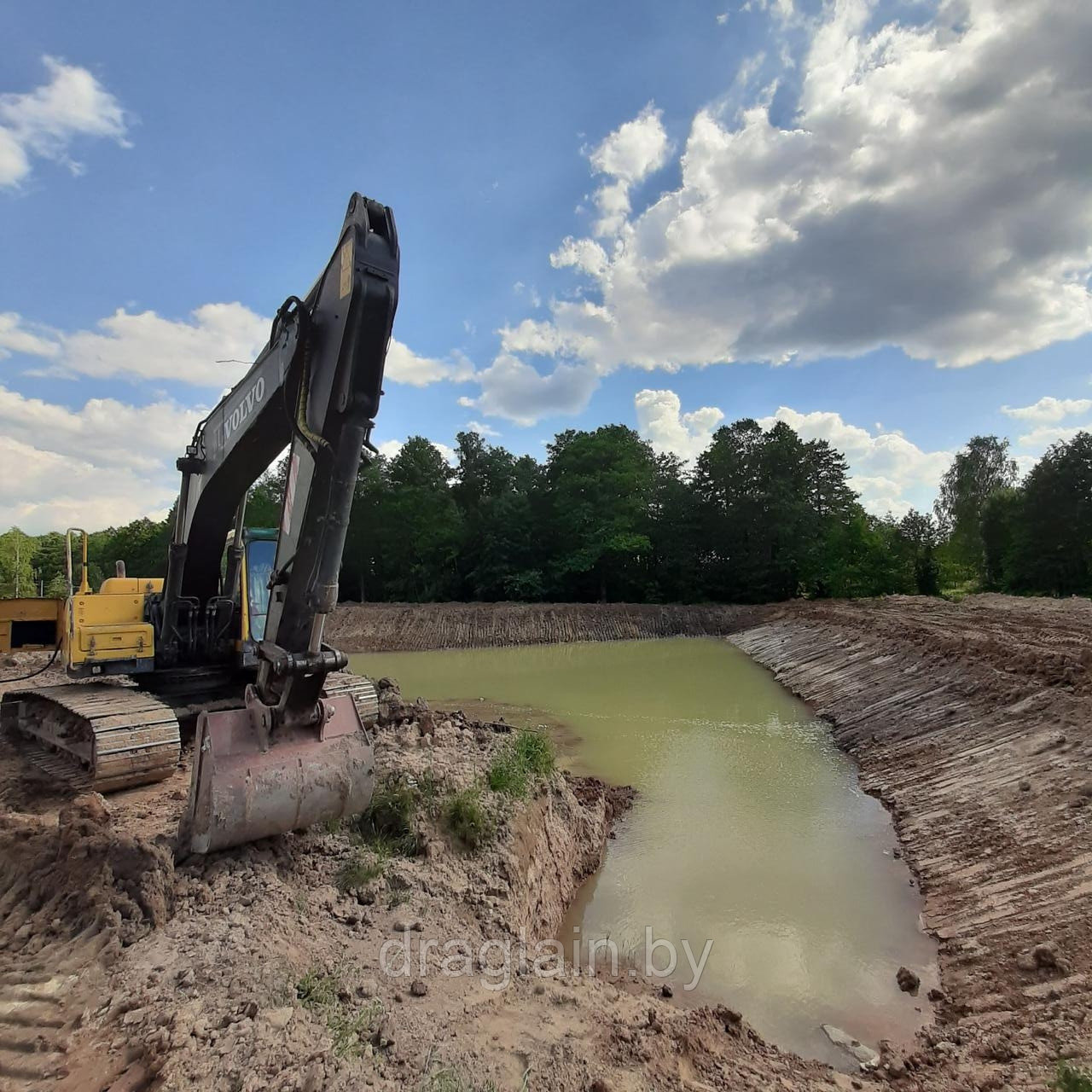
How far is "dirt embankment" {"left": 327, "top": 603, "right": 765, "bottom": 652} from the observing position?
87.3ft

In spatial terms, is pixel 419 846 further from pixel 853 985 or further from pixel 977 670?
pixel 977 670

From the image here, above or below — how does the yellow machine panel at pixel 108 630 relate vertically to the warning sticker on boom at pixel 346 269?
below

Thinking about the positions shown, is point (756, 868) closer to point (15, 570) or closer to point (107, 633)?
point (107, 633)

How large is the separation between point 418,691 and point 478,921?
1257 centimetres

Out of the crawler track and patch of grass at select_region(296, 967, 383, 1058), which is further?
the crawler track

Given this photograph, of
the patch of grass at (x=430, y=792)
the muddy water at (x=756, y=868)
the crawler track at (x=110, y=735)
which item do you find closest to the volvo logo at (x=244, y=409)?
the crawler track at (x=110, y=735)

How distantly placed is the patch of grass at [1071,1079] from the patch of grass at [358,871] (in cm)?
348

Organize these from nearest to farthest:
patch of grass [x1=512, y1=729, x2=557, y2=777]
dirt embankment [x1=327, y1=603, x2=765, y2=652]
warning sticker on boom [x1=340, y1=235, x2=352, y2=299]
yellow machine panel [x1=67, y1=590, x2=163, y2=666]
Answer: warning sticker on boom [x1=340, y1=235, x2=352, y2=299]
yellow machine panel [x1=67, y1=590, x2=163, y2=666]
patch of grass [x1=512, y1=729, x2=557, y2=777]
dirt embankment [x1=327, y1=603, x2=765, y2=652]

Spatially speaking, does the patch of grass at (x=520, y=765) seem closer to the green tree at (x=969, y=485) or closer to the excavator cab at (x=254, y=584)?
the excavator cab at (x=254, y=584)

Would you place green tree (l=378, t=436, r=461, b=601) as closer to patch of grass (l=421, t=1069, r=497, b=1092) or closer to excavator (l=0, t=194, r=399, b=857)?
excavator (l=0, t=194, r=399, b=857)

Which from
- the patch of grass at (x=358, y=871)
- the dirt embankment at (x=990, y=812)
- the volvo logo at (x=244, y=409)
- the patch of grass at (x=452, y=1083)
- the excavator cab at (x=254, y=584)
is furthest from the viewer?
the excavator cab at (x=254, y=584)

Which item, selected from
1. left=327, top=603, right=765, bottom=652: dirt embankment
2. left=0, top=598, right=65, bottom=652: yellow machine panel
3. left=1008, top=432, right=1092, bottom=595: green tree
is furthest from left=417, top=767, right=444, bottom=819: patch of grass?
left=1008, top=432, right=1092, bottom=595: green tree

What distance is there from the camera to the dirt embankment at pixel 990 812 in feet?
11.8

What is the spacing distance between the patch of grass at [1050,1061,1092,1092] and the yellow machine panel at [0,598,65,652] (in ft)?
28.6
